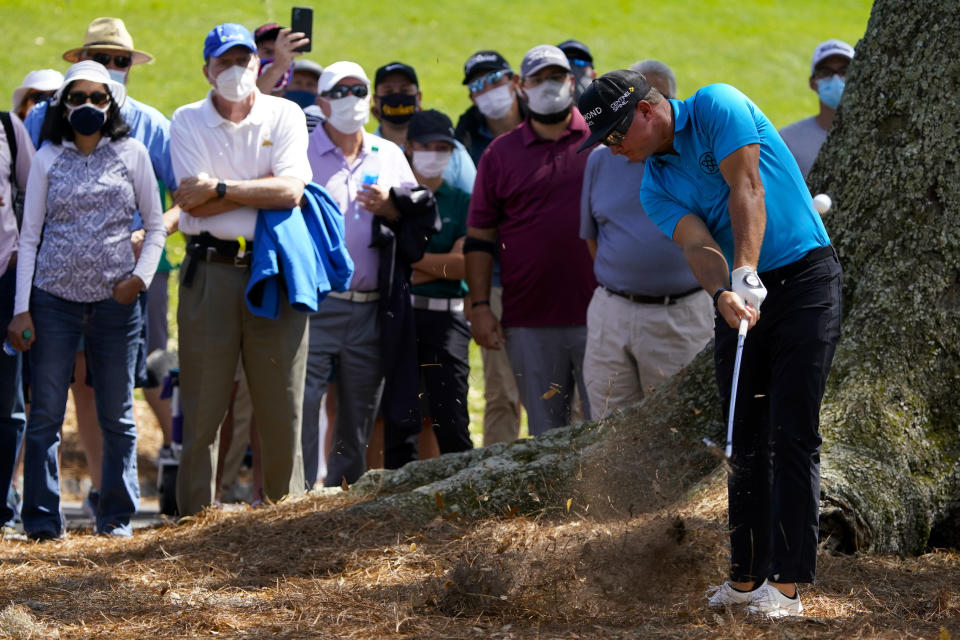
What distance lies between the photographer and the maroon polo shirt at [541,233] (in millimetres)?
8047

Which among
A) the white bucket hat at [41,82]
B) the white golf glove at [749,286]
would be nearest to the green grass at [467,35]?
the white bucket hat at [41,82]

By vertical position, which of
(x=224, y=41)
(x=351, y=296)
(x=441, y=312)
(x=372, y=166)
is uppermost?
(x=224, y=41)

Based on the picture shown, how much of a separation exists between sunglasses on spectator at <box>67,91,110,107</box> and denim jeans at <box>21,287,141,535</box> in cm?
108

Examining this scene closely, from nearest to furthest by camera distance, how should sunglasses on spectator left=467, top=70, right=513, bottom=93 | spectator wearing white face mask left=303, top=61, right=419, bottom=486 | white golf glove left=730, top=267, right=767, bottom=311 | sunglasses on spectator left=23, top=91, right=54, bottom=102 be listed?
1. white golf glove left=730, top=267, right=767, bottom=311
2. spectator wearing white face mask left=303, top=61, right=419, bottom=486
3. sunglasses on spectator left=467, top=70, right=513, bottom=93
4. sunglasses on spectator left=23, top=91, right=54, bottom=102

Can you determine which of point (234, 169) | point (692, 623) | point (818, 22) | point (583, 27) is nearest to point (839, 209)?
point (692, 623)

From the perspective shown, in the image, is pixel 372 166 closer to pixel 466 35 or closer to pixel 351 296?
pixel 351 296

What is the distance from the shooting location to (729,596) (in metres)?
→ 5.06

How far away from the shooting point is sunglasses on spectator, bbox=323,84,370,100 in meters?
8.11

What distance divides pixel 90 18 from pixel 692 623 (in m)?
26.6

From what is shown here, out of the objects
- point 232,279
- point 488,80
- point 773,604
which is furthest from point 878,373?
point 488,80

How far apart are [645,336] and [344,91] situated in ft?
8.24

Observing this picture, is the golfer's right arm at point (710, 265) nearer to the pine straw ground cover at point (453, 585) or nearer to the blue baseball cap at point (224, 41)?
the pine straw ground cover at point (453, 585)

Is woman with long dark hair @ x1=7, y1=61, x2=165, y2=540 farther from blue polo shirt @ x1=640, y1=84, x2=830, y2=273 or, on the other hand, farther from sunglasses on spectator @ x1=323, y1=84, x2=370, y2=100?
blue polo shirt @ x1=640, y1=84, x2=830, y2=273

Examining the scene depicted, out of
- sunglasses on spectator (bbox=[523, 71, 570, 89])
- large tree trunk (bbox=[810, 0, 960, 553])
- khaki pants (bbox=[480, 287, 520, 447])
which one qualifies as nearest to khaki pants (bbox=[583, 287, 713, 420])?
large tree trunk (bbox=[810, 0, 960, 553])
